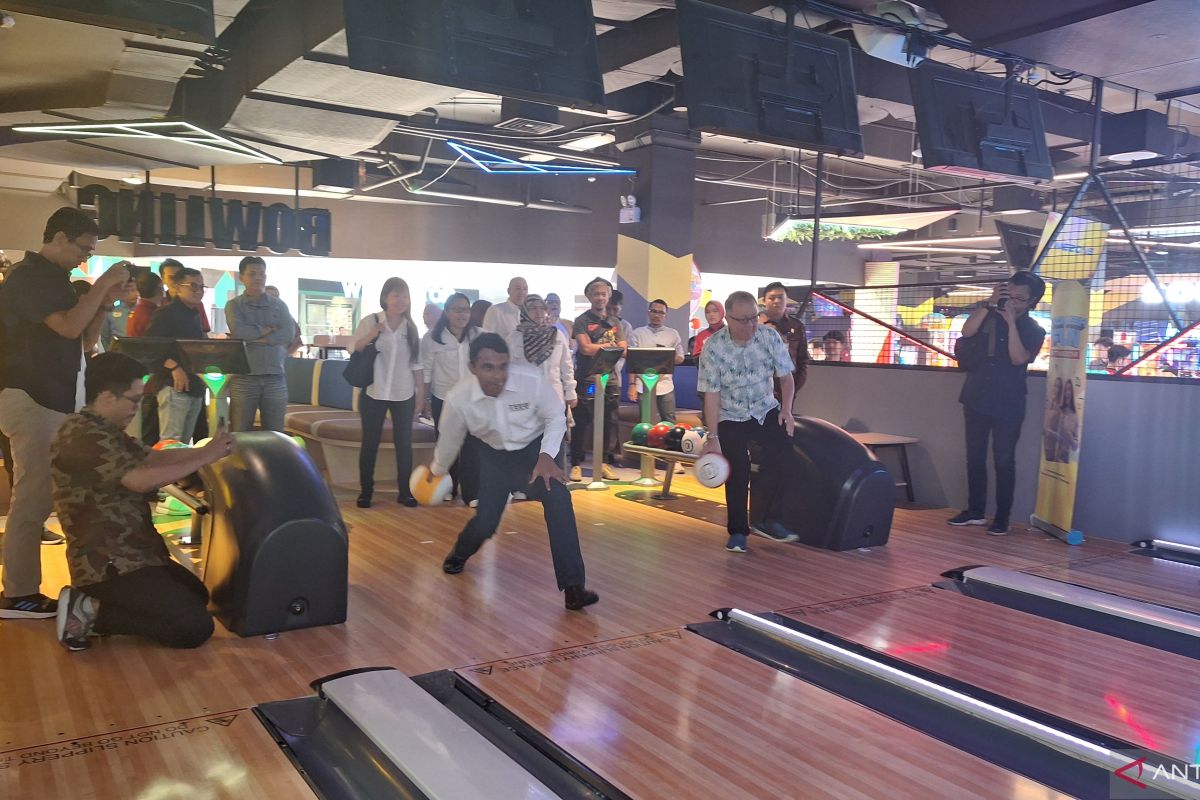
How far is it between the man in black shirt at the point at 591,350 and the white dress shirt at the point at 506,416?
3.25m

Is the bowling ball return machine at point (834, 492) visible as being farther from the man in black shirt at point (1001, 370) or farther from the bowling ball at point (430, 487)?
the bowling ball at point (430, 487)

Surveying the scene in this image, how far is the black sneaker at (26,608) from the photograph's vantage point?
162 inches

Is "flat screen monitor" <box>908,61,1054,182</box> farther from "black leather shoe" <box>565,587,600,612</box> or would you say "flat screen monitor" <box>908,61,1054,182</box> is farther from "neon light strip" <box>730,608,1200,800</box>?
"black leather shoe" <box>565,587,600,612</box>

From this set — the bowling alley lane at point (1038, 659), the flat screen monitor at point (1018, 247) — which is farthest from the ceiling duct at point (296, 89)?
the flat screen monitor at point (1018, 247)

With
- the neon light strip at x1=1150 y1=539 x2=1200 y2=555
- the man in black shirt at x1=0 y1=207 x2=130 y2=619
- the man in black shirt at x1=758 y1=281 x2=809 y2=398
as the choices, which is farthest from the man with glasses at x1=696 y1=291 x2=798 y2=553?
the man in black shirt at x1=0 y1=207 x2=130 y2=619

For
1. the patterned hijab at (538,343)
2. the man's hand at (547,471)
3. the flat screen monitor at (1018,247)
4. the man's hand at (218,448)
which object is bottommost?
the man's hand at (547,471)

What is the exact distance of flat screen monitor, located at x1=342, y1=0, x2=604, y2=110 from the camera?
188 inches

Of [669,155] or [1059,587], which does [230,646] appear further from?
[669,155]

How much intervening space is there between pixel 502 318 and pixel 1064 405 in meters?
4.09

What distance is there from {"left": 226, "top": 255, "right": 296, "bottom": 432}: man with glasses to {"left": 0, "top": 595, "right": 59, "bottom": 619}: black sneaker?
7.77 feet

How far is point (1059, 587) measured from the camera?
499 cm

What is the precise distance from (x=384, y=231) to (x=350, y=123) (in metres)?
8.68

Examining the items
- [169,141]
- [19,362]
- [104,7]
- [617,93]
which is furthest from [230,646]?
[617,93]

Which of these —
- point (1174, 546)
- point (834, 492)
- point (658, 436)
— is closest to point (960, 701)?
point (834, 492)
